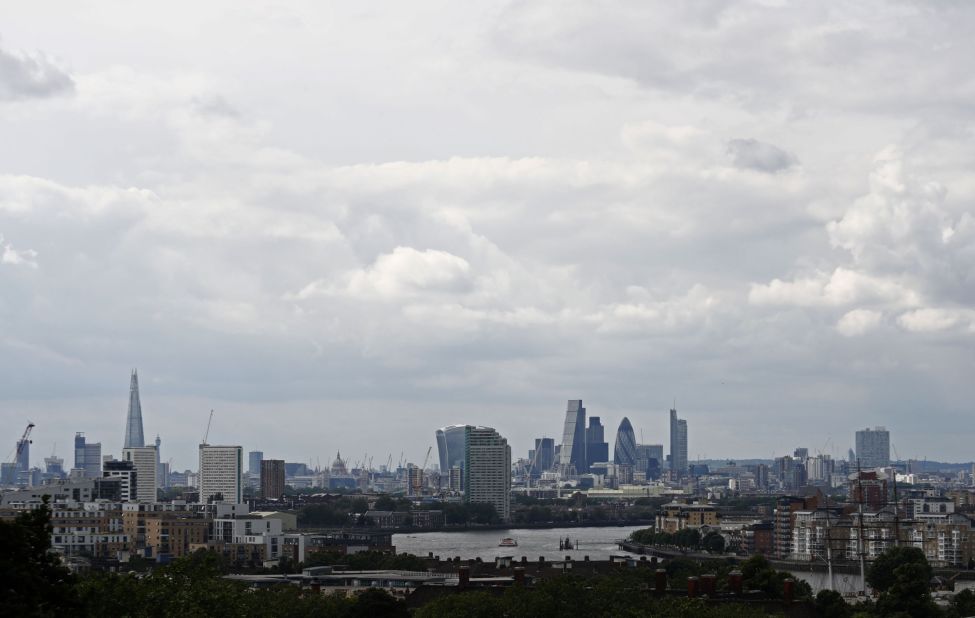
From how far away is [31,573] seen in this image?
2131cm

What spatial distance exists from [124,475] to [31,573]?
12991cm

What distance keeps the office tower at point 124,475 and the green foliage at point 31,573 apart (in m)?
124

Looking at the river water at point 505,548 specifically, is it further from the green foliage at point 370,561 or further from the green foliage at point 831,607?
the green foliage at point 831,607

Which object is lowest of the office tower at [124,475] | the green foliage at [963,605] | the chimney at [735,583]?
the green foliage at [963,605]

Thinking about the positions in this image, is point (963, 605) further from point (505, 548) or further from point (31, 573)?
point (505, 548)

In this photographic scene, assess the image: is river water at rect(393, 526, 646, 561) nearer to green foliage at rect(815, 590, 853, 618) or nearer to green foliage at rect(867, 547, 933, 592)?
green foliage at rect(867, 547, 933, 592)

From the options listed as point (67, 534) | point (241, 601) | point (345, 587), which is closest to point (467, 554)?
point (67, 534)

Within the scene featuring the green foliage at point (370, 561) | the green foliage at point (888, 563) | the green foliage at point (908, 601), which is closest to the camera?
the green foliage at point (908, 601)

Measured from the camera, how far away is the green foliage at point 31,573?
68.9 ft

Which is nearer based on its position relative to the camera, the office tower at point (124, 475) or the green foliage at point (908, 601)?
the green foliage at point (908, 601)

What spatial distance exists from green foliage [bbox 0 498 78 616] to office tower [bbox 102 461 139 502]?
406 feet

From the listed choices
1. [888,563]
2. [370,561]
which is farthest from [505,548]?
[888,563]

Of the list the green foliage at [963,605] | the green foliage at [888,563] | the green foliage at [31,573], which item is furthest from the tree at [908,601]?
the green foliage at [31,573]

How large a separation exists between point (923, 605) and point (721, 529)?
117 metres
